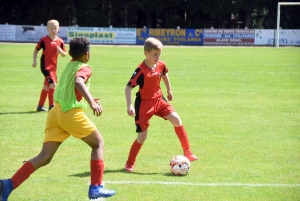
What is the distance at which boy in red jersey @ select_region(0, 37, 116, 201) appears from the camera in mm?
5719

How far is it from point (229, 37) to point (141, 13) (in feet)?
55.6

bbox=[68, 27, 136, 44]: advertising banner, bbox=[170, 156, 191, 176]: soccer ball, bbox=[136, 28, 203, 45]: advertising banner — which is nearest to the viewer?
bbox=[170, 156, 191, 176]: soccer ball

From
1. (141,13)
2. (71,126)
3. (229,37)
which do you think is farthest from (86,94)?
(141,13)

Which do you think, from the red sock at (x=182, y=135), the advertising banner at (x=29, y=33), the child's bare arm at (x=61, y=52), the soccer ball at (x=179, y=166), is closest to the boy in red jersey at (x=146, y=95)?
the red sock at (x=182, y=135)

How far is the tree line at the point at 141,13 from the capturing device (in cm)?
5759

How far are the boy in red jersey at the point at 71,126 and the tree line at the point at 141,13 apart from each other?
171ft

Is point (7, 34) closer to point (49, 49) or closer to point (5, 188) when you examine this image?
point (49, 49)

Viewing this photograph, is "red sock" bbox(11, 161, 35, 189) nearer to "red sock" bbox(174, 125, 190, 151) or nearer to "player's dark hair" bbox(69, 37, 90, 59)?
"player's dark hair" bbox(69, 37, 90, 59)

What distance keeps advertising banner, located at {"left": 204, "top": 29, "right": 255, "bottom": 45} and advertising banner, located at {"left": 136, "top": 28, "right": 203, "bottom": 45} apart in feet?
2.61

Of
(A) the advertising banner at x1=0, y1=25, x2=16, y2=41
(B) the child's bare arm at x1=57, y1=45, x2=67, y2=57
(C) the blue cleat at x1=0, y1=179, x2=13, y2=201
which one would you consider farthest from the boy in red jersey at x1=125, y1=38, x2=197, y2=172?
(A) the advertising banner at x1=0, y1=25, x2=16, y2=41

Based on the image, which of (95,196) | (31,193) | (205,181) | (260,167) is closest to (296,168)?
(260,167)

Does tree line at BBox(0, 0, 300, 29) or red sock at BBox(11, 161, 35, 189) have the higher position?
tree line at BBox(0, 0, 300, 29)

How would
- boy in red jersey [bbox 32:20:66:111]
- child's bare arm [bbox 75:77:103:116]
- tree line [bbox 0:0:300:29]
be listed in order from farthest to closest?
tree line [bbox 0:0:300:29]
boy in red jersey [bbox 32:20:66:111]
child's bare arm [bbox 75:77:103:116]

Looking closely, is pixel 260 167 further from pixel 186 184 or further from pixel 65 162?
pixel 65 162
